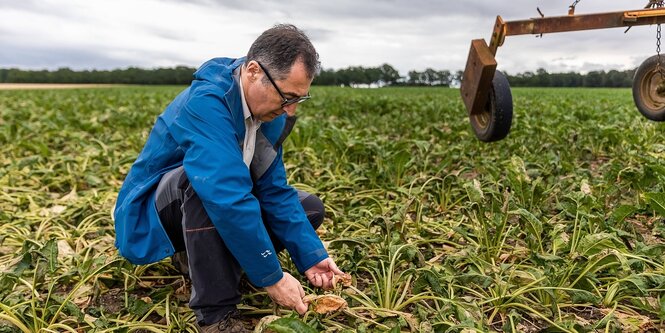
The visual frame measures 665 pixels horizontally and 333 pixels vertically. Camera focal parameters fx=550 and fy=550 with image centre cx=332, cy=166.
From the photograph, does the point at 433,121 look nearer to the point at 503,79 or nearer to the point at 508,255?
the point at 503,79

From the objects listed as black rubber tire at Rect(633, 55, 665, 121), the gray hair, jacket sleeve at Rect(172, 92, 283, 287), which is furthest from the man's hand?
black rubber tire at Rect(633, 55, 665, 121)

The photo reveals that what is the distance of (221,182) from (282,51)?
20.0 inches

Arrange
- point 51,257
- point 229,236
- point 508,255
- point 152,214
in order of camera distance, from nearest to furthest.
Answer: point 229,236 < point 152,214 < point 51,257 < point 508,255

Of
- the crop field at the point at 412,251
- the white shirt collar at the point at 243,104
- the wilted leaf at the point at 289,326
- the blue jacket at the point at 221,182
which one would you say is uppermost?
the white shirt collar at the point at 243,104

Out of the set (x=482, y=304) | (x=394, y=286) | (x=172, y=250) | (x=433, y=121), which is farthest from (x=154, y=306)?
(x=433, y=121)

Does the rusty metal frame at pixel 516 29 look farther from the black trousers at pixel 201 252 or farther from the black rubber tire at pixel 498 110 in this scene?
the black trousers at pixel 201 252

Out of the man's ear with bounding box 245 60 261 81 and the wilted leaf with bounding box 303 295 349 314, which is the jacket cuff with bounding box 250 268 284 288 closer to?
the wilted leaf with bounding box 303 295 349 314

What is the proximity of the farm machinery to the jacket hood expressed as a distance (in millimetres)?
2622

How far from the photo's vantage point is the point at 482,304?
2.32 metres

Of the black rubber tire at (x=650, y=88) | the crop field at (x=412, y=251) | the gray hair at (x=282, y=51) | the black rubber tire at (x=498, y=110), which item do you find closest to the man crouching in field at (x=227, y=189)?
the gray hair at (x=282, y=51)

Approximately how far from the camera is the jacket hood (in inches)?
82.2

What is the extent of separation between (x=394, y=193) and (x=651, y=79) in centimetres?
253

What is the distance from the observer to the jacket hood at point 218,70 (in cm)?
209

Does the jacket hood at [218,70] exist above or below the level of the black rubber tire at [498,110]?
above
